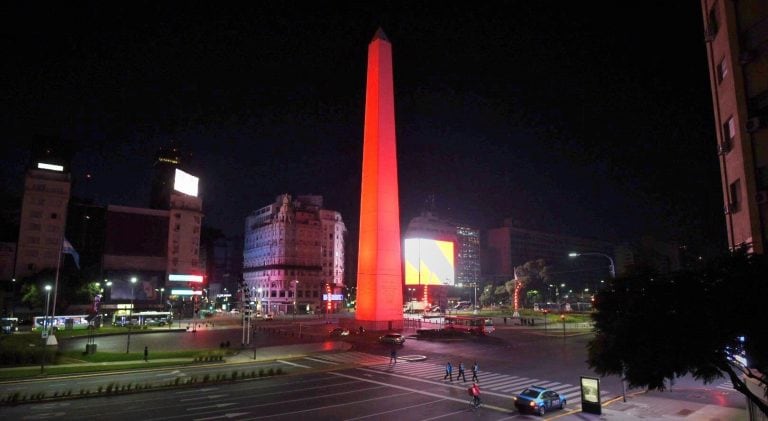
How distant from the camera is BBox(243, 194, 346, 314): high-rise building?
13038 centimetres

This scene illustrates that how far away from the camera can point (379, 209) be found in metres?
55.0

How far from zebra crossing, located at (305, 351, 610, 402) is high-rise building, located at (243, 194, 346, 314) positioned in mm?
83266

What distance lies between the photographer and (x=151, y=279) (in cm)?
9862

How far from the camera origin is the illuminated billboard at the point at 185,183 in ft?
352

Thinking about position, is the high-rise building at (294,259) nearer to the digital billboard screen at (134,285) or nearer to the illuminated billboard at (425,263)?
the digital billboard screen at (134,285)

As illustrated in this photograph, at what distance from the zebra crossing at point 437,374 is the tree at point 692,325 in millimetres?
13639

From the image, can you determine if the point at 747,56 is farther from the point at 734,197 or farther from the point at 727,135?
the point at 734,197

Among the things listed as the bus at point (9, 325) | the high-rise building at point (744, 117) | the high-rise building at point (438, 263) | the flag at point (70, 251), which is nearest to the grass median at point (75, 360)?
the bus at point (9, 325)

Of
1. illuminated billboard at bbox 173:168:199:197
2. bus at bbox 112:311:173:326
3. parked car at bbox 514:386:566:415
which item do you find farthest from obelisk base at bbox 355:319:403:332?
illuminated billboard at bbox 173:168:199:197

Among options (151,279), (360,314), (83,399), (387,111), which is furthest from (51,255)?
(83,399)

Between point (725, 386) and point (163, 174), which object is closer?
point (725, 386)

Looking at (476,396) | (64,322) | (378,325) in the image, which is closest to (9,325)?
(64,322)

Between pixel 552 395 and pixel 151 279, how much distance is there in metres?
95.5

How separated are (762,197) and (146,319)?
82114 mm
